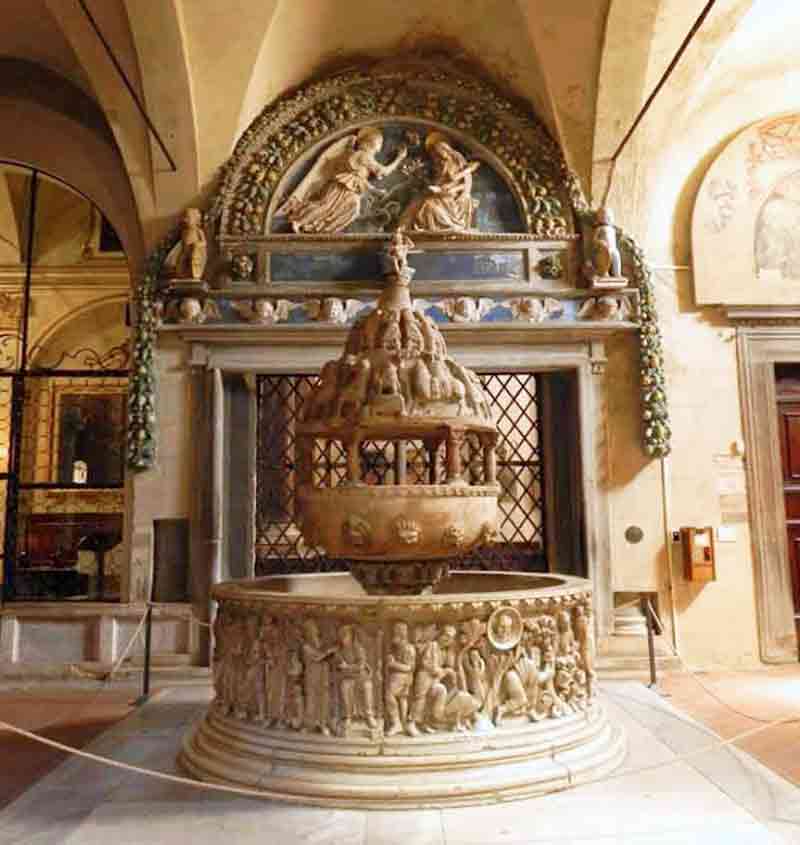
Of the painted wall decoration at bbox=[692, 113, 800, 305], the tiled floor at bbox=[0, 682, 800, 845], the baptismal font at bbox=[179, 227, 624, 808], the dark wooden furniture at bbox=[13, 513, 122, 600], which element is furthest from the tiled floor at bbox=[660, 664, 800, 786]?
the dark wooden furniture at bbox=[13, 513, 122, 600]

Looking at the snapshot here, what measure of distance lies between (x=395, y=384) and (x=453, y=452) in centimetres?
59

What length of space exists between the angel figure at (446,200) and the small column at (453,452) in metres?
3.95

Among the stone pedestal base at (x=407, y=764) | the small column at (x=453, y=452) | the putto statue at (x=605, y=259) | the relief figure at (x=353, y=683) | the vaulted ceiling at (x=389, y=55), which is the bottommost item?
the stone pedestal base at (x=407, y=764)

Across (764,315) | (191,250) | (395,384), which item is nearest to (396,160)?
(191,250)

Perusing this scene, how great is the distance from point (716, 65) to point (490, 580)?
6266mm

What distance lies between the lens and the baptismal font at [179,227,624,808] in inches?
158

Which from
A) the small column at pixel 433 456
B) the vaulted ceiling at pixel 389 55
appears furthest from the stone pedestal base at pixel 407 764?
the vaulted ceiling at pixel 389 55

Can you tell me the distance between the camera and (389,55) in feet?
28.6

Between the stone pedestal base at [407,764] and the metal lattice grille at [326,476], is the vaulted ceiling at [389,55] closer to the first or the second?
the metal lattice grille at [326,476]

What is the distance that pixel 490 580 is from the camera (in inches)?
237

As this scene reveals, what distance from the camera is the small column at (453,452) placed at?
15.8 feet

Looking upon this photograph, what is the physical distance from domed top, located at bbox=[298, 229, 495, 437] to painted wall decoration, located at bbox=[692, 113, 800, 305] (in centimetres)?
449

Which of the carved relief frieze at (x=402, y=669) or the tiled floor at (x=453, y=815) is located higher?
the carved relief frieze at (x=402, y=669)

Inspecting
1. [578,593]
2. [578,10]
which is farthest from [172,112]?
[578,593]
